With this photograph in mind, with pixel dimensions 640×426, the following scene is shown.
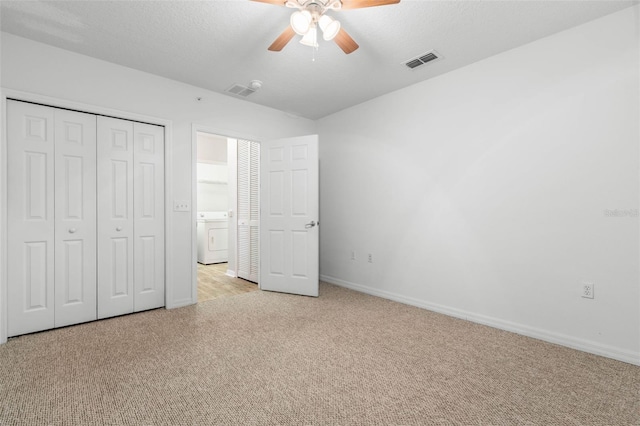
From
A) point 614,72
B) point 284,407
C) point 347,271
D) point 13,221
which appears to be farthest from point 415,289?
point 13,221

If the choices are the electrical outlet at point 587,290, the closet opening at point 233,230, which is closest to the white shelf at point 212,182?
the closet opening at point 233,230

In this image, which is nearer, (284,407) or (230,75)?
(284,407)

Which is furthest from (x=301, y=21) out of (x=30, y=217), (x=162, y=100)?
(x=30, y=217)

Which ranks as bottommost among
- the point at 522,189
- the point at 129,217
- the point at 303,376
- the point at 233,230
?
the point at 303,376

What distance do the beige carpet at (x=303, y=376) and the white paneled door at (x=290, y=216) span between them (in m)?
1.01

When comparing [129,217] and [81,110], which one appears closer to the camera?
[81,110]

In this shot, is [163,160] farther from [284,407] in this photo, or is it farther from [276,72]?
[284,407]

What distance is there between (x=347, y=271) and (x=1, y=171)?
12.5ft

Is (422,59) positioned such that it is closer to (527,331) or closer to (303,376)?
(527,331)

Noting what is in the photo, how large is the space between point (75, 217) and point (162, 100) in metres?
1.52

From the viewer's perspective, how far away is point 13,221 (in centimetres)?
256

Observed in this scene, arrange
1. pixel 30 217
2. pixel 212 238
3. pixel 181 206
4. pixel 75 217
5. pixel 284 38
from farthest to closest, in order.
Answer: pixel 212 238 → pixel 181 206 → pixel 75 217 → pixel 30 217 → pixel 284 38

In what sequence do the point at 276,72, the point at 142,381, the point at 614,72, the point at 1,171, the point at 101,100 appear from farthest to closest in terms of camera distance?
1. the point at 276,72
2. the point at 101,100
3. the point at 1,171
4. the point at 614,72
5. the point at 142,381

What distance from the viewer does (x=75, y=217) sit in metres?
2.86
